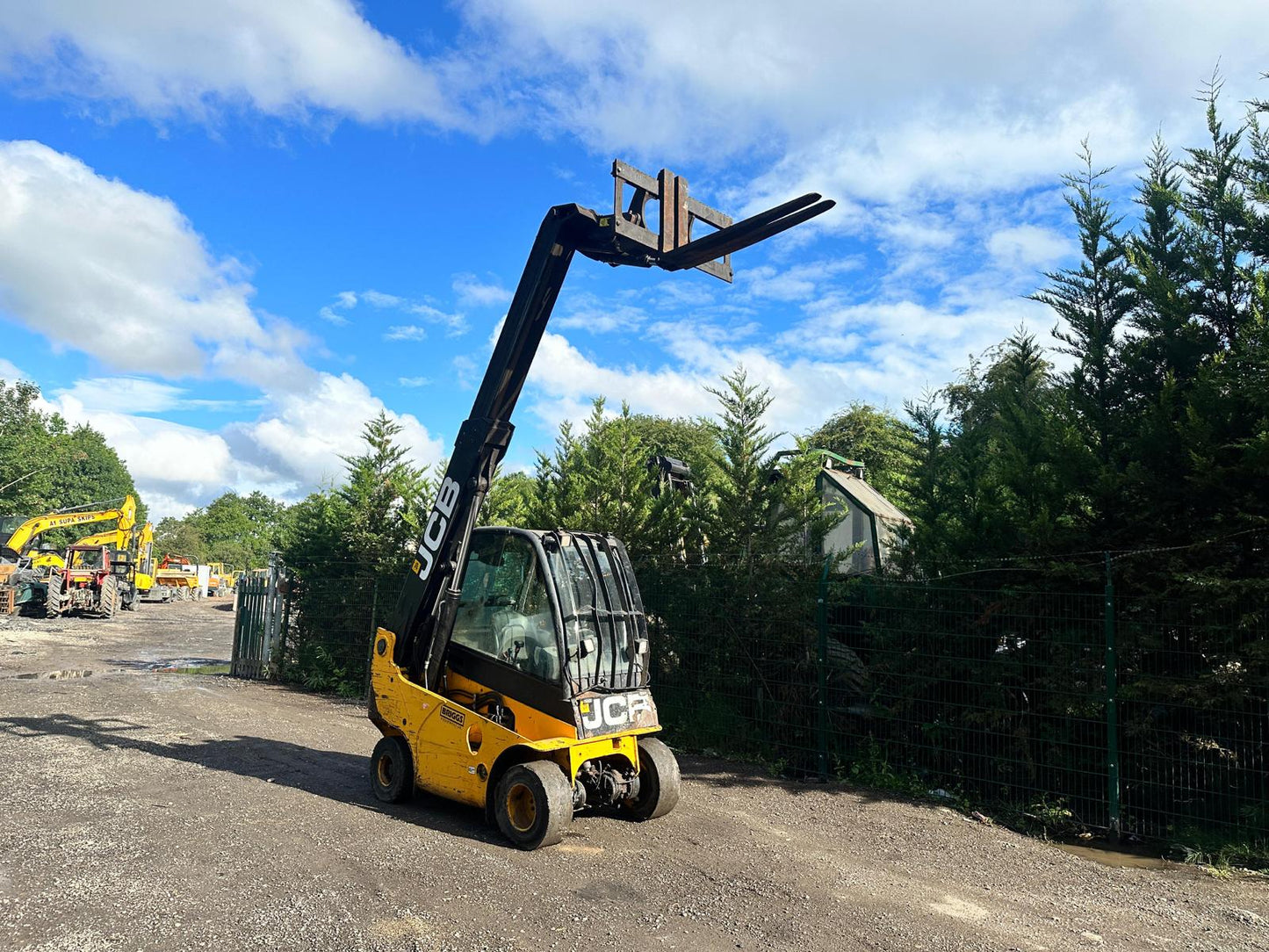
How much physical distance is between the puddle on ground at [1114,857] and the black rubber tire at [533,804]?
403 cm

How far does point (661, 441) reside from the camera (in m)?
48.1

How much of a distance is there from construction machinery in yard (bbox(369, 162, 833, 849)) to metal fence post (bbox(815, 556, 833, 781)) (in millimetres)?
2437

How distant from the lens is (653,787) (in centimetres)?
680

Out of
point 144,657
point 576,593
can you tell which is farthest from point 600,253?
point 144,657

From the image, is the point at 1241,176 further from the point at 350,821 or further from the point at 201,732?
the point at 201,732

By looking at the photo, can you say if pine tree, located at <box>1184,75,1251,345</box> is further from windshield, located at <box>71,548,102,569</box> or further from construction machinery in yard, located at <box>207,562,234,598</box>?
construction machinery in yard, located at <box>207,562,234,598</box>

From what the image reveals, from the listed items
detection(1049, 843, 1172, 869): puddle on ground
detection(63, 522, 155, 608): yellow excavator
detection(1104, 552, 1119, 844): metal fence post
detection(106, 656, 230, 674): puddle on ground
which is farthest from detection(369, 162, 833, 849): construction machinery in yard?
detection(63, 522, 155, 608): yellow excavator

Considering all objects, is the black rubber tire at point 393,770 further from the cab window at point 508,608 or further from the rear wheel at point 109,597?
the rear wheel at point 109,597

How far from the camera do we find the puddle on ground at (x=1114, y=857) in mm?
6383

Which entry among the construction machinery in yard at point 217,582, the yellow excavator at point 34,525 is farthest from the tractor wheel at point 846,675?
the construction machinery in yard at point 217,582

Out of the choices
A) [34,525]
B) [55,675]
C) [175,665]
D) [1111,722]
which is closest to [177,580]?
[34,525]

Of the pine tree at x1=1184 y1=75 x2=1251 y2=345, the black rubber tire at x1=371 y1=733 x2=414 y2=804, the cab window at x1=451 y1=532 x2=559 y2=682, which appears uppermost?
the pine tree at x1=1184 y1=75 x2=1251 y2=345

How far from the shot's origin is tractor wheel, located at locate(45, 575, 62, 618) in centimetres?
2875

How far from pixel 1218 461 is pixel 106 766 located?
10.3 metres
